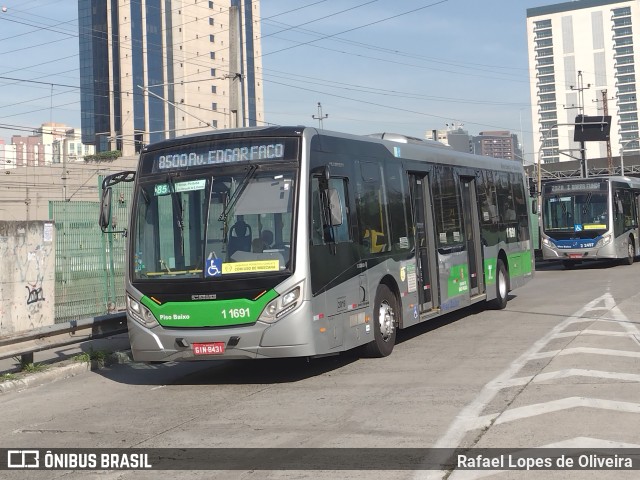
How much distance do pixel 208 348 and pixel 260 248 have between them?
132 centimetres

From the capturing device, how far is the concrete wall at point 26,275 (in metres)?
15.6

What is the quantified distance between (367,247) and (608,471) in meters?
6.13

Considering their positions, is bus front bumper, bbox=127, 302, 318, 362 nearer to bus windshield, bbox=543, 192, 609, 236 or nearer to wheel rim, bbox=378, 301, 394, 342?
wheel rim, bbox=378, 301, 394, 342

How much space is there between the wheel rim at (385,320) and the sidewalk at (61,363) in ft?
13.2

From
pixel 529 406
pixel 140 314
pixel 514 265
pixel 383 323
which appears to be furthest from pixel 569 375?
pixel 514 265

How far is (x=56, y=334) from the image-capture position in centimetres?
1247

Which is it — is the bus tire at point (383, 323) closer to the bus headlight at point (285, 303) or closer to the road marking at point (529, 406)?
the road marking at point (529, 406)

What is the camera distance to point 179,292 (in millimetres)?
10547

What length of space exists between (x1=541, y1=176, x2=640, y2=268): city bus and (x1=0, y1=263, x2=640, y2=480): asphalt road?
1639 cm

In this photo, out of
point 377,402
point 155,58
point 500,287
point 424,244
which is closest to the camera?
point 377,402

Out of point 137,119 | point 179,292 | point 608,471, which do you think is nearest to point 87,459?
point 179,292

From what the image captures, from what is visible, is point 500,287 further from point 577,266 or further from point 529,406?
point 577,266

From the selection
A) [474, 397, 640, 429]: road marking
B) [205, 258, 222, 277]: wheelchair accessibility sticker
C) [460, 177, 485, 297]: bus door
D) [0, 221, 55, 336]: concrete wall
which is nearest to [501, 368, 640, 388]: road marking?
[474, 397, 640, 429]: road marking

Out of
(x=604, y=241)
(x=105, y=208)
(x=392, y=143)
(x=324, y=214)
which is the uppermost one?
(x=392, y=143)
